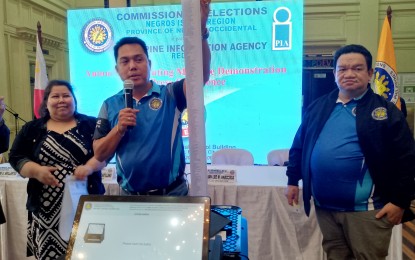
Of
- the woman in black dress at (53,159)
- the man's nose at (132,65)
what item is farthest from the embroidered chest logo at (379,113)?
the woman in black dress at (53,159)

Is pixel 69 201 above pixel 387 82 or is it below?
below

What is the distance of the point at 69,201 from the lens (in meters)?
1.52

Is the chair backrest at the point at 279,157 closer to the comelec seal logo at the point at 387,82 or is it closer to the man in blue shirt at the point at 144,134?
the comelec seal logo at the point at 387,82

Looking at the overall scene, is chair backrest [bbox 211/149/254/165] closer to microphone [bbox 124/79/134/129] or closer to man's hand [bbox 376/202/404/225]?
man's hand [bbox 376/202/404/225]

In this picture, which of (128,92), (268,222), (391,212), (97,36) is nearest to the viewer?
(128,92)

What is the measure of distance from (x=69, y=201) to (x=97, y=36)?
11.7 ft

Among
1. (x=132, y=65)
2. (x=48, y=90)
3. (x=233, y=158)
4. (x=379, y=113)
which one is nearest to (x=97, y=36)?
(x=233, y=158)

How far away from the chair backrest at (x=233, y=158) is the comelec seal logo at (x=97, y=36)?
8.11 ft

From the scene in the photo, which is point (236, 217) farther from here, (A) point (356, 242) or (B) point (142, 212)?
(A) point (356, 242)

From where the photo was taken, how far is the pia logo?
4.18 m

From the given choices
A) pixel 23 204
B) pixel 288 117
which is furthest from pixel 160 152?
pixel 288 117

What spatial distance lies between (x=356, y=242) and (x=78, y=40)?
4.34 meters

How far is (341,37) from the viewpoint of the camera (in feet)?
19.7

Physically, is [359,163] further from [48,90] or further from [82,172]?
[48,90]
